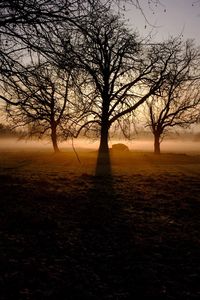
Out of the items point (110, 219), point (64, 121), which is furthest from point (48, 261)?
point (64, 121)

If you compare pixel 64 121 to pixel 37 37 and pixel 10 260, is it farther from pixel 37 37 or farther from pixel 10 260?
pixel 10 260

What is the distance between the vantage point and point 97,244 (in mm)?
7016

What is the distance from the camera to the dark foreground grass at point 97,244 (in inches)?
204

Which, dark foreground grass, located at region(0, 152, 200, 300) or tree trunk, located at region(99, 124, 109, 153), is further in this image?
tree trunk, located at region(99, 124, 109, 153)

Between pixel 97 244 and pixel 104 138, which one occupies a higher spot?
pixel 104 138

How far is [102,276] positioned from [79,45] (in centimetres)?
491

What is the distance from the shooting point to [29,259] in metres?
6.02

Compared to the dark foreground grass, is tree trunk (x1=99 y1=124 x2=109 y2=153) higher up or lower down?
higher up

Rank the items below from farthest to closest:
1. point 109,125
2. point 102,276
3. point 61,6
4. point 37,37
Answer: point 109,125 → point 37,37 → point 61,6 → point 102,276

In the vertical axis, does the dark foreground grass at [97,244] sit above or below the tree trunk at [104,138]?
below

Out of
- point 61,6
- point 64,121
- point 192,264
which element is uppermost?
point 61,6

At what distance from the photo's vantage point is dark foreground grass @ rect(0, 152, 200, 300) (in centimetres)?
518

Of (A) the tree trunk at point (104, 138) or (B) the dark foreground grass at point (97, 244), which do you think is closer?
(B) the dark foreground grass at point (97, 244)

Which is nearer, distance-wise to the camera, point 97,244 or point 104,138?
point 97,244
